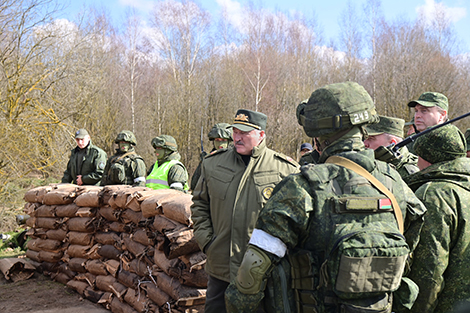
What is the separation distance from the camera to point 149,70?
32.7 m

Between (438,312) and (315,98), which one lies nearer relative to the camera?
(315,98)

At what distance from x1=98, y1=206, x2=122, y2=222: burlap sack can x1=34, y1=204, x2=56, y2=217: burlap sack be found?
1221 mm

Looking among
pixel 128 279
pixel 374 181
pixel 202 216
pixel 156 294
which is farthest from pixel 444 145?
pixel 128 279

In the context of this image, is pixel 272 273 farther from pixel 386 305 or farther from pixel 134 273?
pixel 134 273

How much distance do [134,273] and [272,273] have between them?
3.59 metres

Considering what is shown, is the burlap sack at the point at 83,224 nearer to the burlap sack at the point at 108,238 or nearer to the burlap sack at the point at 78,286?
the burlap sack at the point at 108,238

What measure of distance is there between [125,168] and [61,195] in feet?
4.00

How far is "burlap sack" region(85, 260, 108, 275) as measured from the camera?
18.4ft

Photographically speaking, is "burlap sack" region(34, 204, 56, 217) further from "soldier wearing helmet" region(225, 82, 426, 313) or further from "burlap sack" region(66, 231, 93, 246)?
"soldier wearing helmet" region(225, 82, 426, 313)

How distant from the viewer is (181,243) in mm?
3984

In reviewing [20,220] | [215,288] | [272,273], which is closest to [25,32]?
[20,220]

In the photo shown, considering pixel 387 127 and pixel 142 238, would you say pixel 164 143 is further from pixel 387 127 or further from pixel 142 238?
pixel 387 127

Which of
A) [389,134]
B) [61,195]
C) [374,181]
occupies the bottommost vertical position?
[61,195]

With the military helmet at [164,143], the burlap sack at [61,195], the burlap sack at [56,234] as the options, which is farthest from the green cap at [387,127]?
the burlap sack at [56,234]
